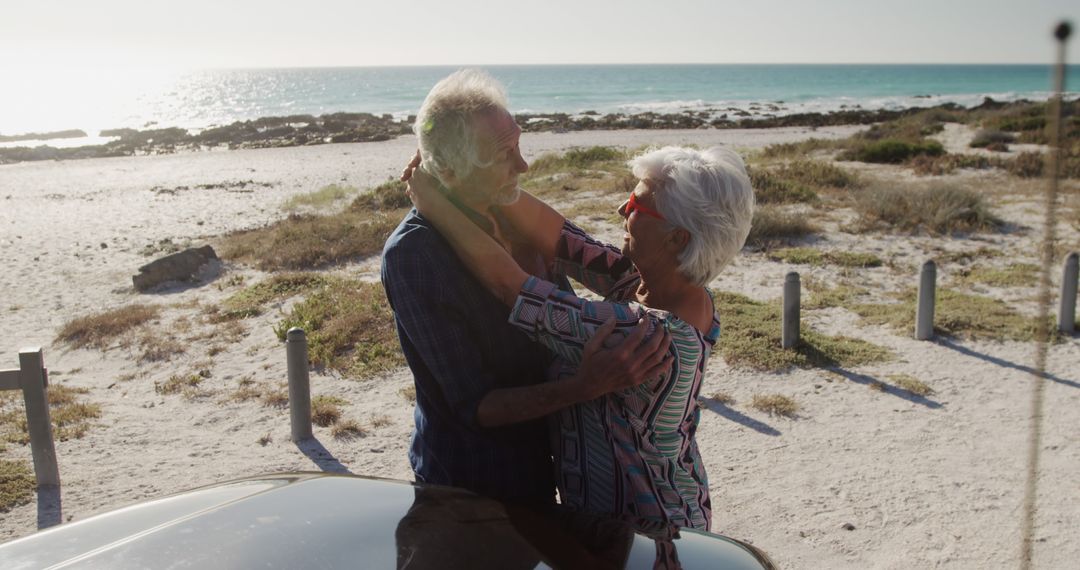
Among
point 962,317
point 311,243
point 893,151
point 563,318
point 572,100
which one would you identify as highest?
point 572,100

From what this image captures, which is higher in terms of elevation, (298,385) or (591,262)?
(591,262)

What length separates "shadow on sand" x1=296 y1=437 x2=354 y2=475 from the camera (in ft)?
19.3

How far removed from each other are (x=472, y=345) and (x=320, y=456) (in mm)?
4284

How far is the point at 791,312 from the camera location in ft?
25.7

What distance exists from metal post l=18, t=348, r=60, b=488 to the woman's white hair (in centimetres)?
490

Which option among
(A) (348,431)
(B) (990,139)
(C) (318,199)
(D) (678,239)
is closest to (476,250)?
(D) (678,239)

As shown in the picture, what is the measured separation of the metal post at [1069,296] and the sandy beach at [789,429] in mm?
287

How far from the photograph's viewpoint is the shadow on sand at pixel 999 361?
6.96 m

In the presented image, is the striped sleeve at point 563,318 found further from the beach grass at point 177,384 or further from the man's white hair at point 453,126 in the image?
the beach grass at point 177,384

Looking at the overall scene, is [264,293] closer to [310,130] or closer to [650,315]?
[650,315]

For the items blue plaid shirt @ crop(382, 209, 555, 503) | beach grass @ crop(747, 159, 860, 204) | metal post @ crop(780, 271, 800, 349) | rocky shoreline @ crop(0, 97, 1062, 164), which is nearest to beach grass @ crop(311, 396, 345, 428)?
metal post @ crop(780, 271, 800, 349)

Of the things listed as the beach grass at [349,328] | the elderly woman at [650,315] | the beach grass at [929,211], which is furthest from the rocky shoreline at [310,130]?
the elderly woman at [650,315]

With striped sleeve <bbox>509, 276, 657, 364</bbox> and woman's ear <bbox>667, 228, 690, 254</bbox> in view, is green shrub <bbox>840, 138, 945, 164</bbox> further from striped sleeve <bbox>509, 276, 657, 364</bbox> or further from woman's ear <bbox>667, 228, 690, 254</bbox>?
striped sleeve <bbox>509, 276, 657, 364</bbox>

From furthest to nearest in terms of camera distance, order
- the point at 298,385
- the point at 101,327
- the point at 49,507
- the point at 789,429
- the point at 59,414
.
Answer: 1. the point at 101,327
2. the point at 59,414
3. the point at 298,385
4. the point at 789,429
5. the point at 49,507
